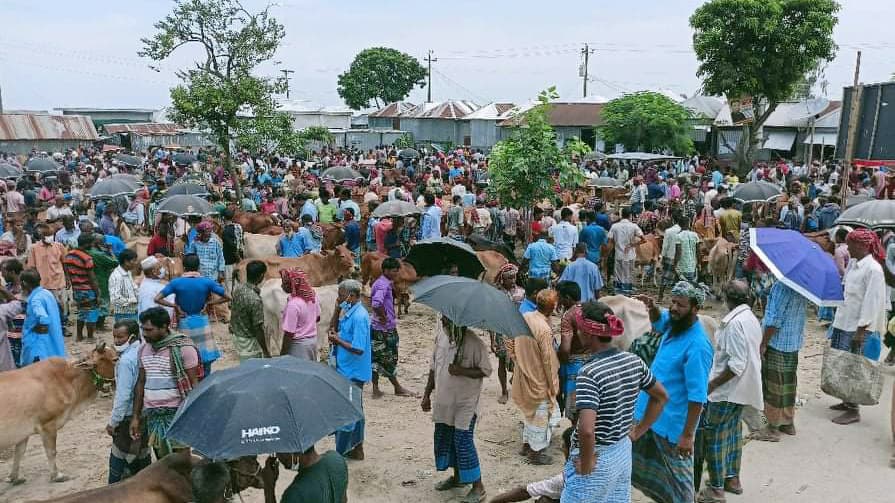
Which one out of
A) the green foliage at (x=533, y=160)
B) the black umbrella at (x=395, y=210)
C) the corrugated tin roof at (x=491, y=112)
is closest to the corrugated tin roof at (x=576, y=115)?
the corrugated tin roof at (x=491, y=112)

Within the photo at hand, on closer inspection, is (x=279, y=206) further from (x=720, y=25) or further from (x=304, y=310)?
(x=720, y=25)

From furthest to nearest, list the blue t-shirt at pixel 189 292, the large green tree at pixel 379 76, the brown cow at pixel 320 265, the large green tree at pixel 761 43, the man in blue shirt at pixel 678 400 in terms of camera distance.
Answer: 1. the large green tree at pixel 379 76
2. the large green tree at pixel 761 43
3. the brown cow at pixel 320 265
4. the blue t-shirt at pixel 189 292
5. the man in blue shirt at pixel 678 400

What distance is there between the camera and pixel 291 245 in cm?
1179

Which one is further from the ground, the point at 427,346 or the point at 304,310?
the point at 304,310

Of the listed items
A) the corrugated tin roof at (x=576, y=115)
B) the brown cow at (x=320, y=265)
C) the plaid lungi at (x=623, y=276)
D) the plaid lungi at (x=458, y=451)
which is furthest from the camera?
the corrugated tin roof at (x=576, y=115)

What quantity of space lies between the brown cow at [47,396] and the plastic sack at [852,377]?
6.73 m

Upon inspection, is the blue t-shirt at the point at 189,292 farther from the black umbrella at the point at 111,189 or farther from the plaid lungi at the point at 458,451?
the black umbrella at the point at 111,189

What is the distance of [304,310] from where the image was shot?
688 cm

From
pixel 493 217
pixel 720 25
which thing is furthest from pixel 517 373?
pixel 720 25

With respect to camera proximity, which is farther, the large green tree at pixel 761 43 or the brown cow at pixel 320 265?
the large green tree at pixel 761 43

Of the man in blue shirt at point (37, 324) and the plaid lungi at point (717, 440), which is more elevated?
the man in blue shirt at point (37, 324)

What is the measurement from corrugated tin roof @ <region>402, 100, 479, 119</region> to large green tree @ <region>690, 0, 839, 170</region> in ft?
59.1

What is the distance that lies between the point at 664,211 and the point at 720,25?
45.8 ft

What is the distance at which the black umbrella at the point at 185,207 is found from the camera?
38.2 feet
